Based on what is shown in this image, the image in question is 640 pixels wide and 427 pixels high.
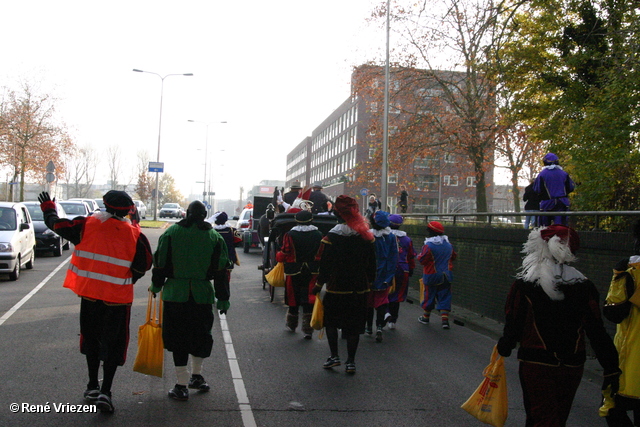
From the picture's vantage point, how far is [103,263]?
5047 millimetres

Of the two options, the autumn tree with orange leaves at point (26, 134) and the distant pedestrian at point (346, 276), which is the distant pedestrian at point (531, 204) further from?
the autumn tree with orange leaves at point (26, 134)

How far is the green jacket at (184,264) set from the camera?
17.7ft

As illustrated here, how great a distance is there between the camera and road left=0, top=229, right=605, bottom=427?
4.98m

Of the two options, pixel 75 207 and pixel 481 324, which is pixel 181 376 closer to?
pixel 481 324

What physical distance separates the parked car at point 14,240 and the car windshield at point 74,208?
8764mm

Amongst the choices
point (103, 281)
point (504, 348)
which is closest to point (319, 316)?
point (103, 281)

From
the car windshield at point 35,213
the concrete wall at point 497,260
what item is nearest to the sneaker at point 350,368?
the concrete wall at point 497,260

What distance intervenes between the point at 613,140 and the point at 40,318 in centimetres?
1214

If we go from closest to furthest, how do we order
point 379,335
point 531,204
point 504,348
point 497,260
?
point 504,348, point 379,335, point 497,260, point 531,204

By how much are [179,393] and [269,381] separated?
1.05 meters

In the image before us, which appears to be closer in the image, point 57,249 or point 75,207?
point 57,249

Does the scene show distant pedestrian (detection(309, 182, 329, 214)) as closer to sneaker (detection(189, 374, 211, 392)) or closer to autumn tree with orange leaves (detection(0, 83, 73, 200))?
sneaker (detection(189, 374, 211, 392))

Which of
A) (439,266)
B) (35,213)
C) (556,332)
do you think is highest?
(35,213)

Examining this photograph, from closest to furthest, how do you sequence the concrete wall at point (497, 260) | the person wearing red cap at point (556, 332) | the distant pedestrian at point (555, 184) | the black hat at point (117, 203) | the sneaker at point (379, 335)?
the person wearing red cap at point (556, 332) < the black hat at point (117, 203) < the concrete wall at point (497, 260) < the sneaker at point (379, 335) < the distant pedestrian at point (555, 184)
